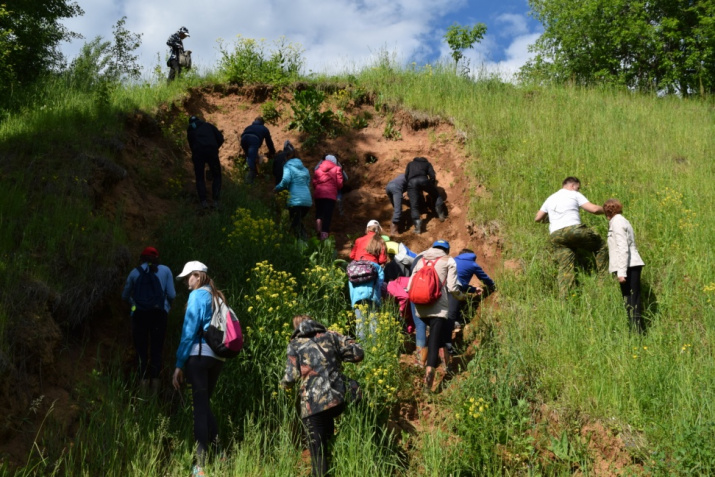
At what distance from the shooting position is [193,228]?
11070 millimetres

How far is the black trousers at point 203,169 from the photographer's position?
11.8 m

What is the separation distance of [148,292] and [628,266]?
596 centimetres

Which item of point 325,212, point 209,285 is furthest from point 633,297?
point 325,212

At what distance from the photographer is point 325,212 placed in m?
11.8

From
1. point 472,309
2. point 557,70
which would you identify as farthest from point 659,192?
point 557,70

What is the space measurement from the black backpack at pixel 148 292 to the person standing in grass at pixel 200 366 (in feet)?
4.88

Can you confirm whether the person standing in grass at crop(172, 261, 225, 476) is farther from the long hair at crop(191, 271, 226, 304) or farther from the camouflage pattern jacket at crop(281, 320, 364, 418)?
the camouflage pattern jacket at crop(281, 320, 364, 418)

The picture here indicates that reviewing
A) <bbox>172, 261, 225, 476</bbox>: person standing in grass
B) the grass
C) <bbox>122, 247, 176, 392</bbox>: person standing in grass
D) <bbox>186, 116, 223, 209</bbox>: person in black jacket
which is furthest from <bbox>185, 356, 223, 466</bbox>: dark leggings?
<bbox>186, 116, 223, 209</bbox>: person in black jacket

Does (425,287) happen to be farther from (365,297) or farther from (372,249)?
(372,249)

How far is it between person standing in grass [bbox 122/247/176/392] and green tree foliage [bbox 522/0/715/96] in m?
21.5

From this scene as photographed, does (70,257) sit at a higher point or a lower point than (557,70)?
lower

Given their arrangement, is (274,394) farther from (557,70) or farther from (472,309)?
(557,70)

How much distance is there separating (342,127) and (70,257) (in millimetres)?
8192

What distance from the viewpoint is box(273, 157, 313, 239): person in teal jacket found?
11.3m
